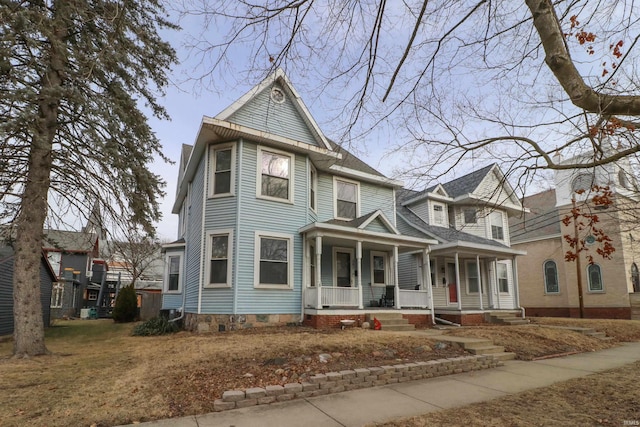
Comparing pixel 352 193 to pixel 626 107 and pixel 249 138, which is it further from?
pixel 626 107

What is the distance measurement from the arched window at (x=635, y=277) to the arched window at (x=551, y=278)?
3883 millimetres

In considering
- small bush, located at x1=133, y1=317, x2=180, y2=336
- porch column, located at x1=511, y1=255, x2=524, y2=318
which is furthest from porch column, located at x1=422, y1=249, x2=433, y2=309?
small bush, located at x1=133, y1=317, x2=180, y2=336

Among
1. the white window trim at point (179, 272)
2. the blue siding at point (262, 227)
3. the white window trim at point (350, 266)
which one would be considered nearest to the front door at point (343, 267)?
the white window trim at point (350, 266)

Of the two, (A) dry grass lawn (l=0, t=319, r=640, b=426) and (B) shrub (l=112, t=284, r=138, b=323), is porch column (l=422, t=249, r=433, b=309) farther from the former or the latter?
(B) shrub (l=112, t=284, r=138, b=323)

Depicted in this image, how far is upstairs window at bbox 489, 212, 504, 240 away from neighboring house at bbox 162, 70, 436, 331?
767 centimetres

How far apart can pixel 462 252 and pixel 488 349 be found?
8.23 metres

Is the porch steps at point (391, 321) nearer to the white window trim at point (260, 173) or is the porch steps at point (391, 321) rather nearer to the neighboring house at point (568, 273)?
the white window trim at point (260, 173)

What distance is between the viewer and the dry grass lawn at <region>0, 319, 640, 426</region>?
4.50 meters

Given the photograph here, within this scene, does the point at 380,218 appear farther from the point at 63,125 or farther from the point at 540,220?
the point at 540,220

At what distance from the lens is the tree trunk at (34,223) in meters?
8.00

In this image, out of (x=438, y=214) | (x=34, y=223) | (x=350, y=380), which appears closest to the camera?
(x=350, y=380)

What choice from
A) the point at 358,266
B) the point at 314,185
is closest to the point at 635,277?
the point at 358,266

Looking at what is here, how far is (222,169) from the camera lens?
12078mm

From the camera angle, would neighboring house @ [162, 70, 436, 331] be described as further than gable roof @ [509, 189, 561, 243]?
No
